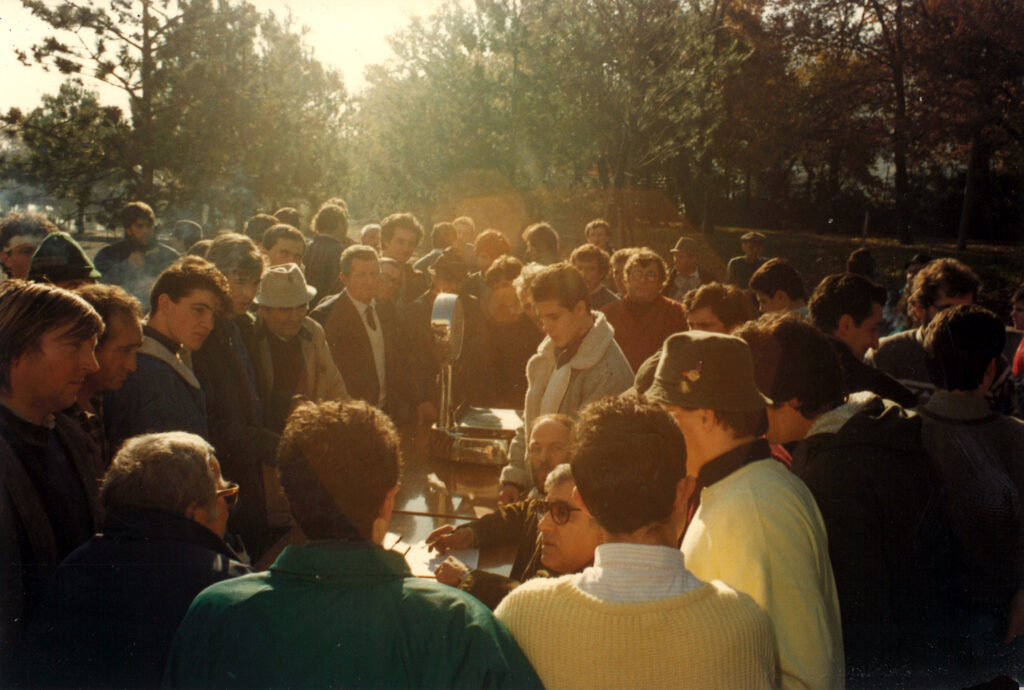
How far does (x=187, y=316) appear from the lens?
10.3 feet

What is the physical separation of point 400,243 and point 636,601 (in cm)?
501

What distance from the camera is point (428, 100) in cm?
1638

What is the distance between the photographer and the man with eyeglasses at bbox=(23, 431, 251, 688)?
1.75 m

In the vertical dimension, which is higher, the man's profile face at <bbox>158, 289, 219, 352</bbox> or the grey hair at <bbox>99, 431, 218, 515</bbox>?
the man's profile face at <bbox>158, 289, 219, 352</bbox>

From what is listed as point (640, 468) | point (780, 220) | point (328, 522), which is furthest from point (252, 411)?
point (780, 220)

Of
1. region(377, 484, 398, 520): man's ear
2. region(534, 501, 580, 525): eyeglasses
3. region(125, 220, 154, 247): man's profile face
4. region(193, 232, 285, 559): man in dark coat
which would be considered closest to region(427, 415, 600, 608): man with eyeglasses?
region(534, 501, 580, 525): eyeglasses

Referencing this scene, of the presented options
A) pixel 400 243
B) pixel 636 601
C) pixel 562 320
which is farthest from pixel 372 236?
pixel 636 601

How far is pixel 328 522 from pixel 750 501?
32.5 inches

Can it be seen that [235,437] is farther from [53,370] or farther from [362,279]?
[362,279]

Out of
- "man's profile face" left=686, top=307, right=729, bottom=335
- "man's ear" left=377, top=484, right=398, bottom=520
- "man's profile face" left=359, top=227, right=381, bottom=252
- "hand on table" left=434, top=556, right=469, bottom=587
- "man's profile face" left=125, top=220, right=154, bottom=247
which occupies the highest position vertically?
"man's profile face" left=125, top=220, right=154, bottom=247

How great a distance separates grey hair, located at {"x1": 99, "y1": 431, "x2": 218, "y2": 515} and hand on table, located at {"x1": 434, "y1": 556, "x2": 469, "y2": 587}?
0.76m

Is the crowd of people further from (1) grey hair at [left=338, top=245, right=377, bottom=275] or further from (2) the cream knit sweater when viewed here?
(1) grey hair at [left=338, top=245, right=377, bottom=275]

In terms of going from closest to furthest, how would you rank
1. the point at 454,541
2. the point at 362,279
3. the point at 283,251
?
the point at 454,541, the point at 362,279, the point at 283,251

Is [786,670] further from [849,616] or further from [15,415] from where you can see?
[15,415]
